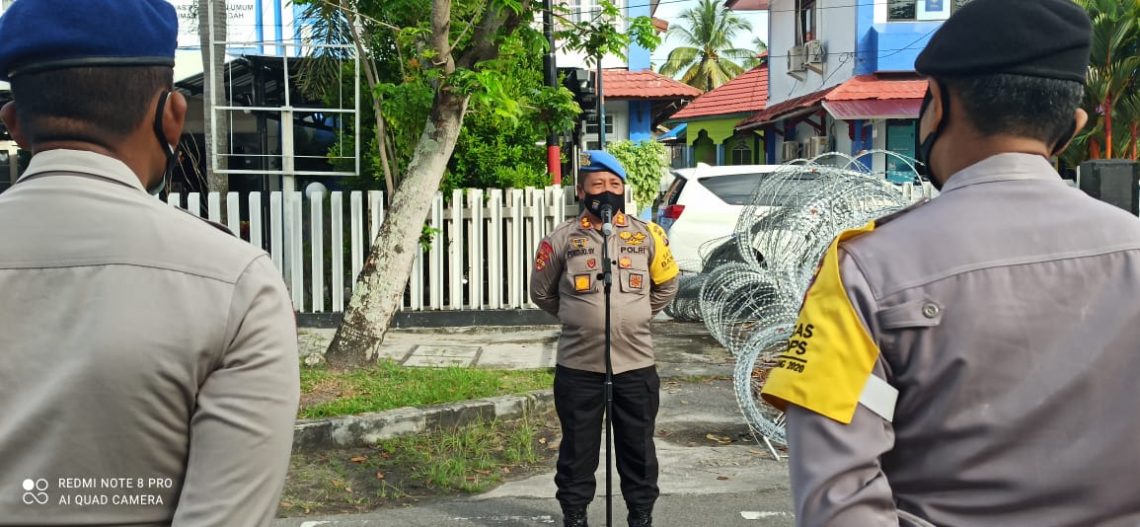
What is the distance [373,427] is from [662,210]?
294 inches

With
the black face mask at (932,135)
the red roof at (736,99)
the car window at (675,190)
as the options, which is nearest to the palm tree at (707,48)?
the red roof at (736,99)

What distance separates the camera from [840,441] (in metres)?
1.63

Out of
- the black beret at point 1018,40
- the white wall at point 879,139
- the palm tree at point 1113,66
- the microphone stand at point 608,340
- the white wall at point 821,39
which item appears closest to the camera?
the black beret at point 1018,40

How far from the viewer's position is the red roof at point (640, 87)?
75.7 ft

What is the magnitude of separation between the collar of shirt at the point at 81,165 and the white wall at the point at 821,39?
2121 cm

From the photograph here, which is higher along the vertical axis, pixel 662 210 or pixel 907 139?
pixel 907 139

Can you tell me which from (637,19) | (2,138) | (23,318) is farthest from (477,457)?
(2,138)

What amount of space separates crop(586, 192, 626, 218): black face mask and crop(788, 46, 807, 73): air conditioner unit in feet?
66.2

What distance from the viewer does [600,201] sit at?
17.5 ft

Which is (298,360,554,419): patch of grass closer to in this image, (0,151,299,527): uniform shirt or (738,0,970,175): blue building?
(0,151,299,527): uniform shirt

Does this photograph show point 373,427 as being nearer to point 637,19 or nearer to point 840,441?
point 637,19

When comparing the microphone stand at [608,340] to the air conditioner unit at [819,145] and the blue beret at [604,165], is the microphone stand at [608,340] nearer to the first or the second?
the blue beret at [604,165]

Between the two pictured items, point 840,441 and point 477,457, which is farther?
point 477,457

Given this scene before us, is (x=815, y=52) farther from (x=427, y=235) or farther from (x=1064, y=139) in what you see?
(x=1064, y=139)
